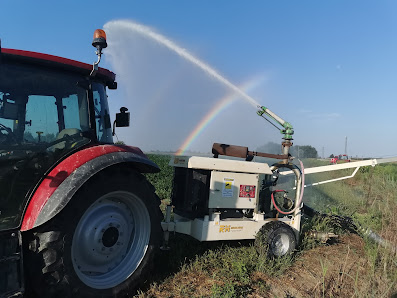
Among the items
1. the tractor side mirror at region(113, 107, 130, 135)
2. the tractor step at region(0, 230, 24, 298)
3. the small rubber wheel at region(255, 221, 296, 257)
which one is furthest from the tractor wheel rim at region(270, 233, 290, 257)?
the tractor step at region(0, 230, 24, 298)

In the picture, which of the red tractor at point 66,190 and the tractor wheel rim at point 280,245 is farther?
the tractor wheel rim at point 280,245

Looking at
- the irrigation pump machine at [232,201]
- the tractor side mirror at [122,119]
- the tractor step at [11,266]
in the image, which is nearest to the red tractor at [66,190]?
the tractor step at [11,266]

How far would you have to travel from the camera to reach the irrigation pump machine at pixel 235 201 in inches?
167

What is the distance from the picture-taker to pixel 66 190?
8.66ft

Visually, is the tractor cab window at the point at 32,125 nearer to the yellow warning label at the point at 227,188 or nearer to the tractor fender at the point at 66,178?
the tractor fender at the point at 66,178

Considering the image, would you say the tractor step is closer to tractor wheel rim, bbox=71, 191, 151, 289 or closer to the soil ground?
tractor wheel rim, bbox=71, 191, 151, 289

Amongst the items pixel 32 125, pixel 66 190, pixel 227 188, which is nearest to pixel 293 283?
pixel 227 188

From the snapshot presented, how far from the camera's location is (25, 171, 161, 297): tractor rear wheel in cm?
255

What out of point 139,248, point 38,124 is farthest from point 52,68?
point 139,248

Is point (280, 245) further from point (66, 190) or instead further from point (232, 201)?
point (66, 190)

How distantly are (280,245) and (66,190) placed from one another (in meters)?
3.23

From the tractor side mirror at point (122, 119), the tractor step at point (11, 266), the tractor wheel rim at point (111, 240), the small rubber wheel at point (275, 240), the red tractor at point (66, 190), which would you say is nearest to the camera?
the tractor step at point (11, 266)

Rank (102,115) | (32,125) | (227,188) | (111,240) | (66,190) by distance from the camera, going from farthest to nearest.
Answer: (227,188)
(102,115)
(111,240)
(32,125)
(66,190)

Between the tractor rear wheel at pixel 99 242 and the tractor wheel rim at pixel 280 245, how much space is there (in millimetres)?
1953
